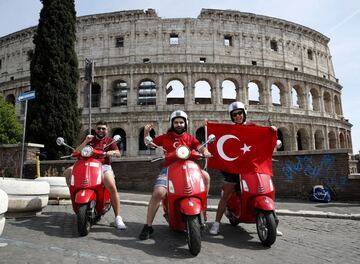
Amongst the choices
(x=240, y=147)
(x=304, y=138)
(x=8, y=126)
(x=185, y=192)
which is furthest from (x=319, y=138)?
(x=185, y=192)

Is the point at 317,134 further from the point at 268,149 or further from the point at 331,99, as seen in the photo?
the point at 268,149

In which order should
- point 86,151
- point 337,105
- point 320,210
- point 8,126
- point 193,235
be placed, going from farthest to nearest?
point 337,105
point 8,126
point 320,210
point 86,151
point 193,235

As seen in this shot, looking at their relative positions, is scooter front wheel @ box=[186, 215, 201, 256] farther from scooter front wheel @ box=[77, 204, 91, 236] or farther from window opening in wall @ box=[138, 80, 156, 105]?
window opening in wall @ box=[138, 80, 156, 105]

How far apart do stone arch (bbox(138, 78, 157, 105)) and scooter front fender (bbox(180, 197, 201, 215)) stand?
30.1 m

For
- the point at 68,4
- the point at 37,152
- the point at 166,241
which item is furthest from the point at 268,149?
the point at 68,4

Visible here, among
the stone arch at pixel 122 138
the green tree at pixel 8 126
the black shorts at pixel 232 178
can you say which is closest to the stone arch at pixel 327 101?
the stone arch at pixel 122 138

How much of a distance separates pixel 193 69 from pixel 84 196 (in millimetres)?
24955

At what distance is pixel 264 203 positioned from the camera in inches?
160

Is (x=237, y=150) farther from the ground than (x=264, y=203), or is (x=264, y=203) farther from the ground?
(x=237, y=150)

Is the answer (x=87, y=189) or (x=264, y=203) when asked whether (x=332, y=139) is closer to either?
(x=264, y=203)

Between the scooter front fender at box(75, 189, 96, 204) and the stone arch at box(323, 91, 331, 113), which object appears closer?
the scooter front fender at box(75, 189, 96, 204)

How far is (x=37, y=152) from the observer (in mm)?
13188

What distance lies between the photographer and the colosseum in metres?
28.0

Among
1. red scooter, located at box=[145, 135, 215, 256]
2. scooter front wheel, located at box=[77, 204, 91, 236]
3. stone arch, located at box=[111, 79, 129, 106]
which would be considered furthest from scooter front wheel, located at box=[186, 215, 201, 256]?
stone arch, located at box=[111, 79, 129, 106]
